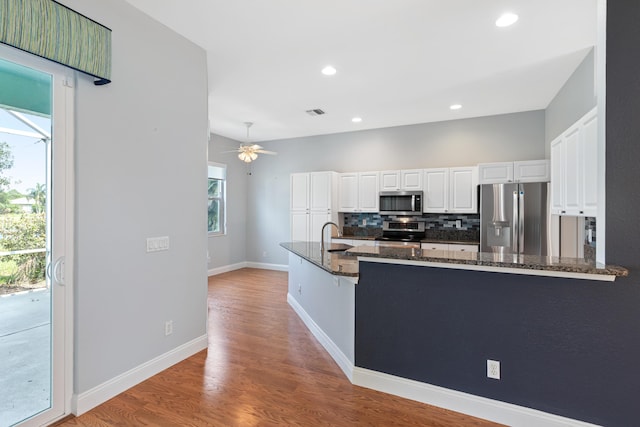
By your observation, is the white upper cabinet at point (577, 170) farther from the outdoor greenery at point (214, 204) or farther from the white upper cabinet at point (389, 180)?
the outdoor greenery at point (214, 204)

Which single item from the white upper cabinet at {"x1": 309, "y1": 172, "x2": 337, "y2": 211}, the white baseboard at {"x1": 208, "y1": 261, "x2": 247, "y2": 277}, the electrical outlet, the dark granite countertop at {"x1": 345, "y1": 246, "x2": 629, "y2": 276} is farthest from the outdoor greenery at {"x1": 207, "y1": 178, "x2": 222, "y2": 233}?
the electrical outlet

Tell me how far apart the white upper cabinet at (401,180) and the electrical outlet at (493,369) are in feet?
12.6

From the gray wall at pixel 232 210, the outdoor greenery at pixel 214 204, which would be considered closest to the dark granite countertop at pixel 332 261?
the gray wall at pixel 232 210

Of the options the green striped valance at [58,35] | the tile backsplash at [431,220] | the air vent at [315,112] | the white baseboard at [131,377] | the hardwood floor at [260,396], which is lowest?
the hardwood floor at [260,396]

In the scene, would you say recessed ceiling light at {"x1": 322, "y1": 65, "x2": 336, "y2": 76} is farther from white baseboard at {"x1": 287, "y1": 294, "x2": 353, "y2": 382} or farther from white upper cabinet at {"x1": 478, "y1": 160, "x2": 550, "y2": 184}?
white baseboard at {"x1": 287, "y1": 294, "x2": 353, "y2": 382}

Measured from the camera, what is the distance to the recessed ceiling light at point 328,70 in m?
3.59

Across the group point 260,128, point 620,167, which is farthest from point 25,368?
point 260,128

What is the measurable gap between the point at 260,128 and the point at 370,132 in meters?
2.25

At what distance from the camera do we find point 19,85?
1.97 metres

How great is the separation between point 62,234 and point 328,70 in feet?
9.86

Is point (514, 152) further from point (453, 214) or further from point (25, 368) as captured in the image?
point (25, 368)

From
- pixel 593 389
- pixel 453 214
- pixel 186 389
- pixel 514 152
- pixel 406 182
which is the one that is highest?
pixel 514 152

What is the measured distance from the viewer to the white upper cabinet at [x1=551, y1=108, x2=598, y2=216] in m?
2.28

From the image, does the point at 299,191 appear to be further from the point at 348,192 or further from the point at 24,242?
the point at 24,242
